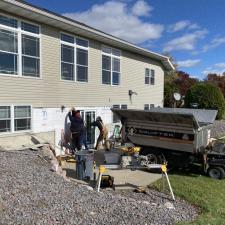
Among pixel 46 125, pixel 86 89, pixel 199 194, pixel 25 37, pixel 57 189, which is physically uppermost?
pixel 25 37

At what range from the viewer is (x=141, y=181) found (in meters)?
10.5

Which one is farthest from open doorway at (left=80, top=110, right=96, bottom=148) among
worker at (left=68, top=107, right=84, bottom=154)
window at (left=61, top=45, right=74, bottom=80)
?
window at (left=61, top=45, right=74, bottom=80)

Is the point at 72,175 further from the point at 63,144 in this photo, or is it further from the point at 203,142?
the point at 203,142

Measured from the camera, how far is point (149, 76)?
76.4 feet

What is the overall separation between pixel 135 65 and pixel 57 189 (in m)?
14.7

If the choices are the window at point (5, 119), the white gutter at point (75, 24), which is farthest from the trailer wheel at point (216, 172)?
the white gutter at point (75, 24)

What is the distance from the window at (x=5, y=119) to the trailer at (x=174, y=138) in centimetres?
403

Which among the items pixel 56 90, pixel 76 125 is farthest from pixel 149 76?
pixel 56 90

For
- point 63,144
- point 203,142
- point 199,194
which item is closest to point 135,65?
point 63,144

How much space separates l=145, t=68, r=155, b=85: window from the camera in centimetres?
2287

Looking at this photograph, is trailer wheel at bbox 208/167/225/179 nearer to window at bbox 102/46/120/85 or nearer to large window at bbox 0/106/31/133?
large window at bbox 0/106/31/133

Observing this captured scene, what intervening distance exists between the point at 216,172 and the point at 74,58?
304 inches

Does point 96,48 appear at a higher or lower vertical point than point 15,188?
higher

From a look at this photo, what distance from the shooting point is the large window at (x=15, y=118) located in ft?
38.7
